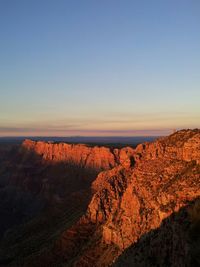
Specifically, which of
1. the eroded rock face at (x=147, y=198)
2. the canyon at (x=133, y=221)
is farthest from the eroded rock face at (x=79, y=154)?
the eroded rock face at (x=147, y=198)

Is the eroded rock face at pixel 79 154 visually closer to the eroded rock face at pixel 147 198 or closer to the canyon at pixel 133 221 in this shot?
the canyon at pixel 133 221

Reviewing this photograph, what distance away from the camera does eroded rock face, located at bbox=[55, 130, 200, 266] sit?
39656 mm

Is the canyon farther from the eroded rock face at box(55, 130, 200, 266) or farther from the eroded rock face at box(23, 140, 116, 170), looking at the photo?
the eroded rock face at box(23, 140, 116, 170)

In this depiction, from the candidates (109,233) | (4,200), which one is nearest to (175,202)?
(109,233)

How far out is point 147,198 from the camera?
46719 mm

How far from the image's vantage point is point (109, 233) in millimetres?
50125

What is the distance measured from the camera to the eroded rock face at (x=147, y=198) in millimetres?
39656

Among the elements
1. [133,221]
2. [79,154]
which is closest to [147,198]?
[133,221]

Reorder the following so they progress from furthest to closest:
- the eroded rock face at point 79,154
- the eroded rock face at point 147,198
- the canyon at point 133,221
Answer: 1. the eroded rock face at point 79,154
2. the eroded rock face at point 147,198
3. the canyon at point 133,221

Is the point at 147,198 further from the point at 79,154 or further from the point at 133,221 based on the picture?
the point at 79,154

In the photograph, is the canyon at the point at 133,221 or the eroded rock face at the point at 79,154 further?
Result: the eroded rock face at the point at 79,154

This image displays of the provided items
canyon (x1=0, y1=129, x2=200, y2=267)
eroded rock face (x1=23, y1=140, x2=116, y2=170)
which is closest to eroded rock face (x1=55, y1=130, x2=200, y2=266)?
canyon (x1=0, y1=129, x2=200, y2=267)

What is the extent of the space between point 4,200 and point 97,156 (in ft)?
103

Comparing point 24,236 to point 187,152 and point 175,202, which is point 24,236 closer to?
point 187,152
